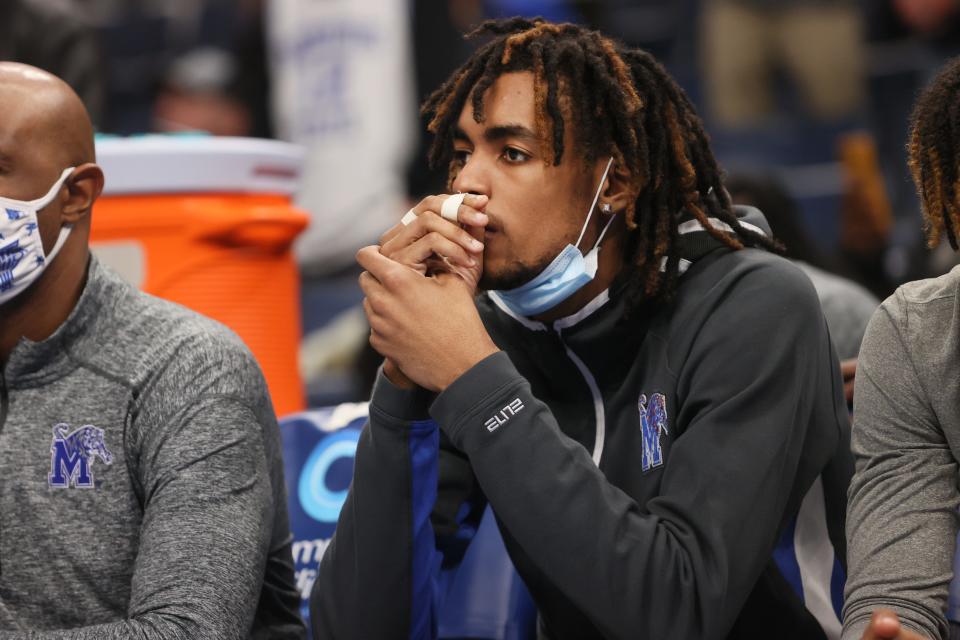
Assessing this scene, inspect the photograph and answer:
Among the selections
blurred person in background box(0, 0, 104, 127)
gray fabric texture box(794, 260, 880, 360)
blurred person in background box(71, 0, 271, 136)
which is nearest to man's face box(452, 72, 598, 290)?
gray fabric texture box(794, 260, 880, 360)

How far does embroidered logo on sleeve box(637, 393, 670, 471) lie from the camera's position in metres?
2.08

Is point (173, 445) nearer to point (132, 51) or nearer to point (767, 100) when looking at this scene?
point (767, 100)

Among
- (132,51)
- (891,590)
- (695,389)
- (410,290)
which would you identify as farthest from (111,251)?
(132,51)

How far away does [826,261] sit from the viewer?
460 cm

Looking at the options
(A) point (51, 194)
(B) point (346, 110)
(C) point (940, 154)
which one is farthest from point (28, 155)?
(B) point (346, 110)

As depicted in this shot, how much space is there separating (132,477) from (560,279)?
772 millimetres

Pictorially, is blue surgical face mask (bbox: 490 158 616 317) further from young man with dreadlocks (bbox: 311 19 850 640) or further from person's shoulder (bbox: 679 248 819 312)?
person's shoulder (bbox: 679 248 819 312)

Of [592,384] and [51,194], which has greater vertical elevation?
[51,194]

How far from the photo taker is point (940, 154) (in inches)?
78.2

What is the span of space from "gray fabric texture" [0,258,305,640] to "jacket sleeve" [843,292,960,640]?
94 cm

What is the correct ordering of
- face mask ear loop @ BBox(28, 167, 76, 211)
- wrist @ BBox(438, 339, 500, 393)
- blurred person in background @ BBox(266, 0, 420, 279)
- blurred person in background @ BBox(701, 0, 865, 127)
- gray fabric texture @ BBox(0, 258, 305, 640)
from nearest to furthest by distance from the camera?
wrist @ BBox(438, 339, 500, 393) → gray fabric texture @ BBox(0, 258, 305, 640) → face mask ear loop @ BBox(28, 167, 76, 211) → blurred person in background @ BBox(266, 0, 420, 279) → blurred person in background @ BBox(701, 0, 865, 127)

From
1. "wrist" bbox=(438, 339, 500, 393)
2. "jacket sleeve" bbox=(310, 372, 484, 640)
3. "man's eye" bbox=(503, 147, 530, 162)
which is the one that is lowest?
"jacket sleeve" bbox=(310, 372, 484, 640)

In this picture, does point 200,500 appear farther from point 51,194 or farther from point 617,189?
point 617,189

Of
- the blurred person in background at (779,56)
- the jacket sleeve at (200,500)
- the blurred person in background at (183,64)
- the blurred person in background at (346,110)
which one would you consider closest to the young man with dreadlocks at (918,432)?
the jacket sleeve at (200,500)
